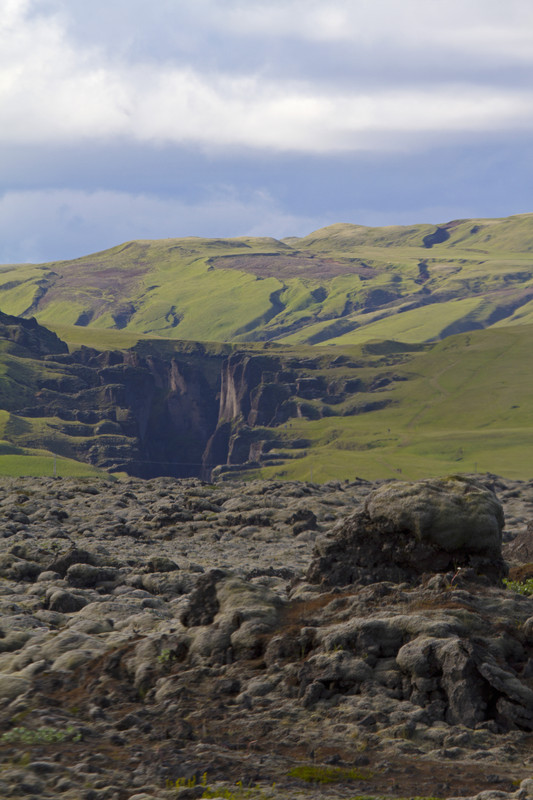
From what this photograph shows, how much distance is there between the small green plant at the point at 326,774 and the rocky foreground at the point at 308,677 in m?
0.05

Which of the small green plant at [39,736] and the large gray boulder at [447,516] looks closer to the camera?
the small green plant at [39,736]

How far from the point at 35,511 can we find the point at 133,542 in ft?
53.7

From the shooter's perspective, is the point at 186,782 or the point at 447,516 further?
the point at 447,516

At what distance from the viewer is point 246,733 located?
64.5ft

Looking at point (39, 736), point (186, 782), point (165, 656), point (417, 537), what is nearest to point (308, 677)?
point (165, 656)

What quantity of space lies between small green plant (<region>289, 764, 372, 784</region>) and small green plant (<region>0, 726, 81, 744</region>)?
16.7ft

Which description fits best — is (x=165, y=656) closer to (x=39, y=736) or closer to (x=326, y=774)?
(x=39, y=736)

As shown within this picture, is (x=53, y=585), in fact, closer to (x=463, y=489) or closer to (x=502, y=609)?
(x=463, y=489)

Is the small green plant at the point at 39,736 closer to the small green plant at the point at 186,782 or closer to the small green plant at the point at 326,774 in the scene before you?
the small green plant at the point at 186,782

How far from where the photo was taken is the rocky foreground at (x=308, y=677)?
17578 mm

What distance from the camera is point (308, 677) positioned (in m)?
21.8

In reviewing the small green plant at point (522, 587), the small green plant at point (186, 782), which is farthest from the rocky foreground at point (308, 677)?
the small green plant at point (522, 587)

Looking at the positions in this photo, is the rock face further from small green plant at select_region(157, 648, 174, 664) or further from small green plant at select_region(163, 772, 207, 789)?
small green plant at select_region(163, 772, 207, 789)

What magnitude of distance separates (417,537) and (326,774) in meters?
12.1
